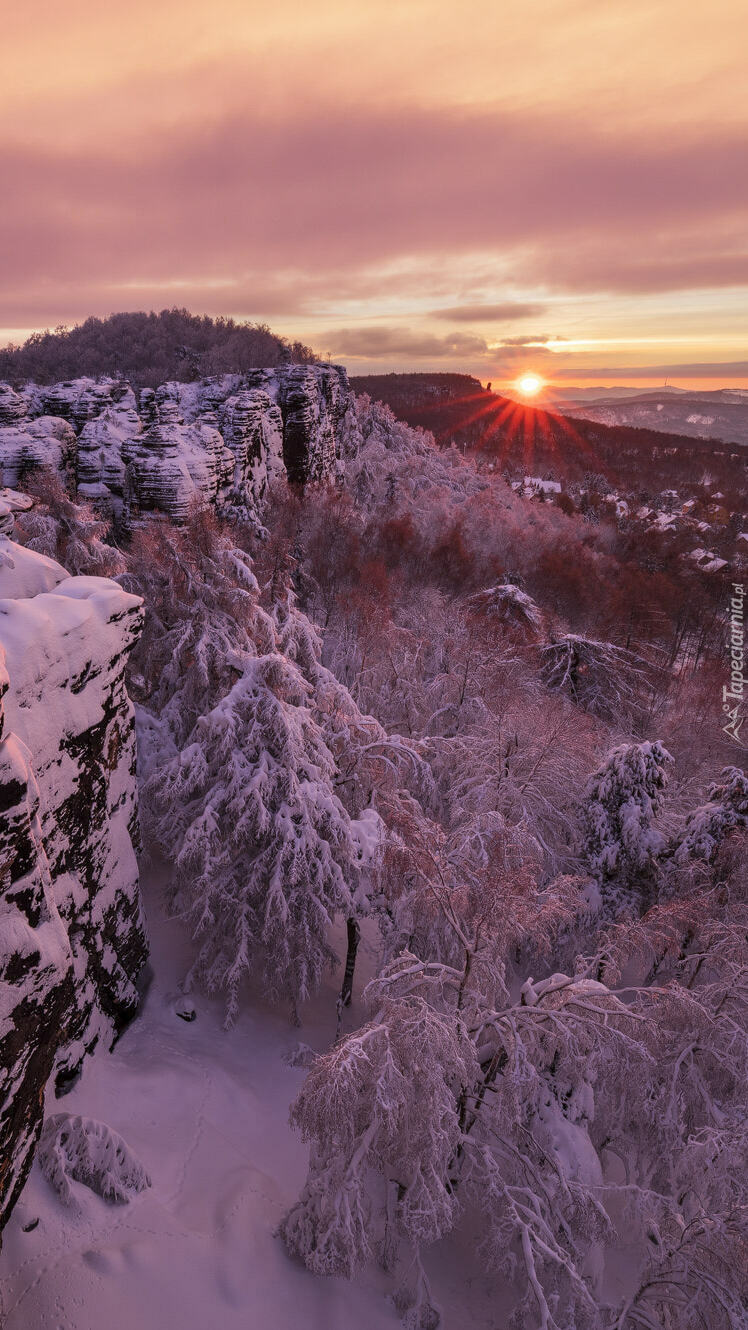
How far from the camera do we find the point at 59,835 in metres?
7.71

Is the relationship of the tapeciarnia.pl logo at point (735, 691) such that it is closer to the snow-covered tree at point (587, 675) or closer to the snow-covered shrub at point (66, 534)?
the snow-covered tree at point (587, 675)

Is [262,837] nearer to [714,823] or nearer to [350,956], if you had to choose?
[350,956]

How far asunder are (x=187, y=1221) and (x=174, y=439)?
2185cm

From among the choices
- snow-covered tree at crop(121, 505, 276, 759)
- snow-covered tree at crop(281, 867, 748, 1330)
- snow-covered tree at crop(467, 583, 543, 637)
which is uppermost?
snow-covered tree at crop(121, 505, 276, 759)

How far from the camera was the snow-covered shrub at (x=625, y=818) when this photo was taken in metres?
12.8

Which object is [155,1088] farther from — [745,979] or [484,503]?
[484,503]

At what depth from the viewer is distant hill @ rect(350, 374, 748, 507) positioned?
106250mm

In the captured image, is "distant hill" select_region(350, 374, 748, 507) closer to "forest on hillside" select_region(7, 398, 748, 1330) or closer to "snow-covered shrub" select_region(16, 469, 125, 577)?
"snow-covered shrub" select_region(16, 469, 125, 577)

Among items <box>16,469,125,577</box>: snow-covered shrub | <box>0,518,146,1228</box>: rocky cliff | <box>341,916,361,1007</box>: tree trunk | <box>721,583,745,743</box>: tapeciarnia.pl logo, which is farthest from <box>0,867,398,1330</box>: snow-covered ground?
<box>721,583,745,743</box>: tapeciarnia.pl logo

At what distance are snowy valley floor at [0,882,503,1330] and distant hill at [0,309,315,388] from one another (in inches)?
2326

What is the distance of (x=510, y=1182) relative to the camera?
8.05 metres

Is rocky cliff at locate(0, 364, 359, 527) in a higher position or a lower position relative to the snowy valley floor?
higher

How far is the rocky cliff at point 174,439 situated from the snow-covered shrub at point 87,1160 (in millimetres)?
17782

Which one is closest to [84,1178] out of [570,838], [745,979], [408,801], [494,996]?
[494,996]
